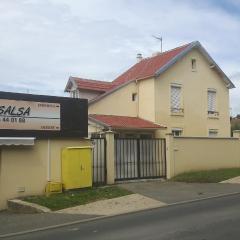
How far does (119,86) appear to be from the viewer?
3158cm

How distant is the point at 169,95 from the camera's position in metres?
31.2

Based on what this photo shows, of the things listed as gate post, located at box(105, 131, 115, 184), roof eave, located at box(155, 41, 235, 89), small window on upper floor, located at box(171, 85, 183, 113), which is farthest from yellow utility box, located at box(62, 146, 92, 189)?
small window on upper floor, located at box(171, 85, 183, 113)

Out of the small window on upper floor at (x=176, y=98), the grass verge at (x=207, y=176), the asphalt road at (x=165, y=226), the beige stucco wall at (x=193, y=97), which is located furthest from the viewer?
the small window on upper floor at (x=176, y=98)

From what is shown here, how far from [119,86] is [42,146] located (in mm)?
13372

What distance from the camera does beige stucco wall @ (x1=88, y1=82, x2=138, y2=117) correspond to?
31.0m

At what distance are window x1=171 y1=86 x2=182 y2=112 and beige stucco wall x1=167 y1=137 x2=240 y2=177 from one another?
17.4ft

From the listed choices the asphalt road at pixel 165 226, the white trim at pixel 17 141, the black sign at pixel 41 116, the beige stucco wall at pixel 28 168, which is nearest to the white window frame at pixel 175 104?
the black sign at pixel 41 116

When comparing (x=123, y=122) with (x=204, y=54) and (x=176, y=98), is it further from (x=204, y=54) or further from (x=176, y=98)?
(x=204, y=54)

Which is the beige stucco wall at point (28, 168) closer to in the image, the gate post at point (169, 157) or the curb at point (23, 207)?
the curb at point (23, 207)

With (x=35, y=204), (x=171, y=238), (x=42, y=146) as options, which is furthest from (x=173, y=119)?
(x=171, y=238)

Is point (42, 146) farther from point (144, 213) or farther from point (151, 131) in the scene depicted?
point (151, 131)

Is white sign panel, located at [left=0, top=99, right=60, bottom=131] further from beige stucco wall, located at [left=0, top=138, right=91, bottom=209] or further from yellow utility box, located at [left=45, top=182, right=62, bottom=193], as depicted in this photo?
yellow utility box, located at [left=45, top=182, right=62, bottom=193]

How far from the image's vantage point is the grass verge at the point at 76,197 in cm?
1690

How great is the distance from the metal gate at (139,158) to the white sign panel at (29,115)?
3.98m
